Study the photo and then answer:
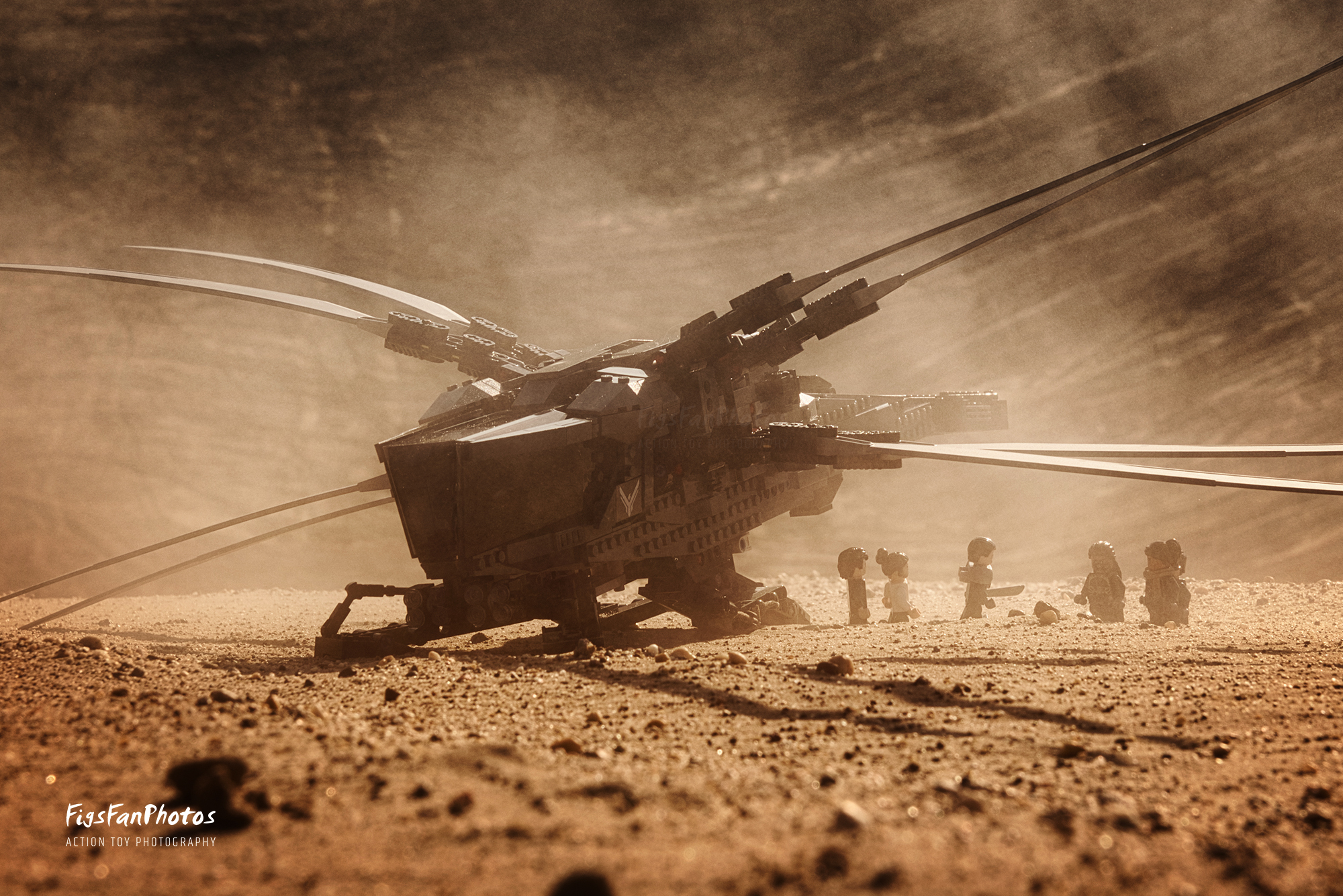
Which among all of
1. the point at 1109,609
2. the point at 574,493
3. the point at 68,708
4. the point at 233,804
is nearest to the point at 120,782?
the point at 233,804

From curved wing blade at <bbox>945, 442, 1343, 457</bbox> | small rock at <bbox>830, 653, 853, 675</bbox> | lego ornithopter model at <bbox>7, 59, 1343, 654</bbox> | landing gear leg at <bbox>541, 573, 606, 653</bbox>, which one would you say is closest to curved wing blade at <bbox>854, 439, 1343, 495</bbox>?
lego ornithopter model at <bbox>7, 59, 1343, 654</bbox>

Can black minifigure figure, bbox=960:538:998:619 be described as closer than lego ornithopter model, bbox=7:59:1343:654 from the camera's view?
No

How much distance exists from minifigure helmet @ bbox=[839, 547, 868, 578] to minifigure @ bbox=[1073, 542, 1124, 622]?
7.42ft

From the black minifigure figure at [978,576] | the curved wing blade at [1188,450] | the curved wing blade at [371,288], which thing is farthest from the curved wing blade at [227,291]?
the black minifigure figure at [978,576]

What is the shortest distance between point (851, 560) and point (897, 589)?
65 centimetres

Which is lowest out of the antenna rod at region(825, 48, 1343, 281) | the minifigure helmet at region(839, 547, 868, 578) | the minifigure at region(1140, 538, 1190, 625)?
the minifigure at region(1140, 538, 1190, 625)

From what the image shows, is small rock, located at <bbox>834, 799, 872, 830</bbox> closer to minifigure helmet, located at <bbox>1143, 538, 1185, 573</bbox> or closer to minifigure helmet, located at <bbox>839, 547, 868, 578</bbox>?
minifigure helmet, located at <bbox>839, 547, 868, 578</bbox>

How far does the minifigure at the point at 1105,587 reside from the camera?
767 centimetres

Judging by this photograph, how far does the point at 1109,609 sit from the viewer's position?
7672mm

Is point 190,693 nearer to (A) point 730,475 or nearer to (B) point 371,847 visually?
(B) point 371,847

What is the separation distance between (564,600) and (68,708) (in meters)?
3.18

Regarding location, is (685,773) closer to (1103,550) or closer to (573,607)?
(573,607)

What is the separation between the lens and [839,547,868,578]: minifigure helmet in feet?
26.8

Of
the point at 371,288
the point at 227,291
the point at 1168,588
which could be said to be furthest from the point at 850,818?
the point at 371,288
